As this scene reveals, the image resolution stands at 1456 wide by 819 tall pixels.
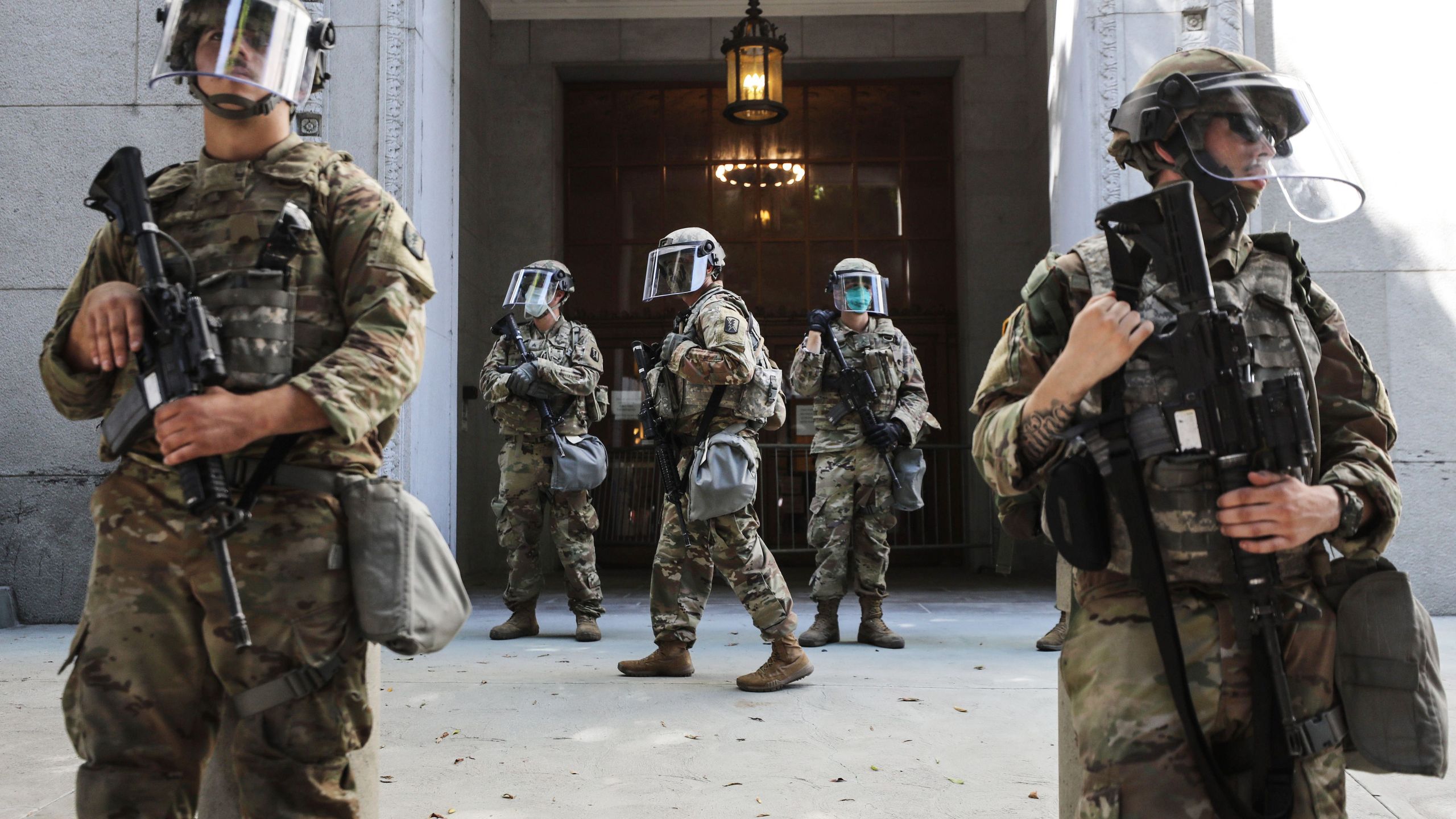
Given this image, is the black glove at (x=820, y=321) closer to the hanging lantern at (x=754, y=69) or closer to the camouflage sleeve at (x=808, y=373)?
the camouflage sleeve at (x=808, y=373)

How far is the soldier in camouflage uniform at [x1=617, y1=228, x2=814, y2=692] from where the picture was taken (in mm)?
4809

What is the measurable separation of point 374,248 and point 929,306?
30.4 ft

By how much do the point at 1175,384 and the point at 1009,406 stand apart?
0.92 ft

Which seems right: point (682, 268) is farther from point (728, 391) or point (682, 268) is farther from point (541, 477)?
point (541, 477)

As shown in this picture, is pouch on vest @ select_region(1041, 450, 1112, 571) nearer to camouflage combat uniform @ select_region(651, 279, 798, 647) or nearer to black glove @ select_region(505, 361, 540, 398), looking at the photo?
camouflage combat uniform @ select_region(651, 279, 798, 647)

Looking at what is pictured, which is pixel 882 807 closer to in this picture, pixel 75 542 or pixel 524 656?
pixel 524 656

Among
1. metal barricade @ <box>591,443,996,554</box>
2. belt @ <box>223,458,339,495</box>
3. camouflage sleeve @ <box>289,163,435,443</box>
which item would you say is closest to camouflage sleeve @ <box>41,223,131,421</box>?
belt @ <box>223,458,339,495</box>

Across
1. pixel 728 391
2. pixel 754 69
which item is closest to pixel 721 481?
pixel 728 391

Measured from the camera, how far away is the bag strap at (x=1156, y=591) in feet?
5.69

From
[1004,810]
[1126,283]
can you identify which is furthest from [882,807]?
[1126,283]

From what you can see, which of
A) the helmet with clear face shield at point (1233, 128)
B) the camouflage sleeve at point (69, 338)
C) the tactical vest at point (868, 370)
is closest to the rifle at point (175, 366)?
the camouflage sleeve at point (69, 338)

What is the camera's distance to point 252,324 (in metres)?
1.99

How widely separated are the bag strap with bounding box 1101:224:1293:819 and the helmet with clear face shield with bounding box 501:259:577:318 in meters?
4.96

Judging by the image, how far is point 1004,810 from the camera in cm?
312
